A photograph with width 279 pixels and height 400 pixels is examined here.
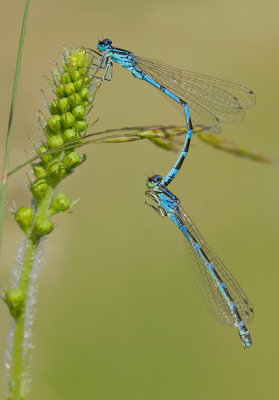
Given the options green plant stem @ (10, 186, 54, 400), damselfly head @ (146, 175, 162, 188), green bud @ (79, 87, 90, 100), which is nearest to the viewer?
green plant stem @ (10, 186, 54, 400)

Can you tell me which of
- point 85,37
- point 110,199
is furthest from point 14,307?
point 85,37

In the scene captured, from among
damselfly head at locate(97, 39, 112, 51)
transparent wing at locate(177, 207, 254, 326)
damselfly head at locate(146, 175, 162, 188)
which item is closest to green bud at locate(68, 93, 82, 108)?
damselfly head at locate(146, 175, 162, 188)

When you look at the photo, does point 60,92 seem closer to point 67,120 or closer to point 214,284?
point 67,120

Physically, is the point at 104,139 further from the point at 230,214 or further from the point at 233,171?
the point at 233,171

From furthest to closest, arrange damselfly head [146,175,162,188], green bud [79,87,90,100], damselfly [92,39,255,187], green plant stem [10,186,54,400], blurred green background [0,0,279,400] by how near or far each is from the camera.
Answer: blurred green background [0,0,279,400] < damselfly [92,39,255,187] < damselfly head [146,175,162,188] < green bud [79,87,90,100] < green plant stem [10,186,54,400]

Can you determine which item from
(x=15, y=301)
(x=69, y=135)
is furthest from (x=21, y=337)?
(x=69, y=135)

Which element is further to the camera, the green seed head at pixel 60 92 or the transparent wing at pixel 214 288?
the transparent wing at pixel 214 288

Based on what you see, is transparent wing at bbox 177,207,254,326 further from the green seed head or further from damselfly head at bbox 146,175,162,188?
the green seed head

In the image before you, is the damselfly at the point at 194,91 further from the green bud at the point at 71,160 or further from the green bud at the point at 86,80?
the green bud at the point at 71,160

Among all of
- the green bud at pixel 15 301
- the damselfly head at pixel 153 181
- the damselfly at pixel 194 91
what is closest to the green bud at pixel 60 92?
the green bud at pixel 15 301
